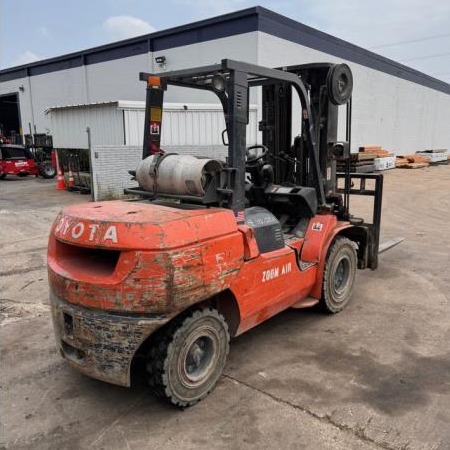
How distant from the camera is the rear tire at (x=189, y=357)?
10.4ft

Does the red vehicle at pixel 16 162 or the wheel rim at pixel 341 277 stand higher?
the red vehicle at pixel 16 162

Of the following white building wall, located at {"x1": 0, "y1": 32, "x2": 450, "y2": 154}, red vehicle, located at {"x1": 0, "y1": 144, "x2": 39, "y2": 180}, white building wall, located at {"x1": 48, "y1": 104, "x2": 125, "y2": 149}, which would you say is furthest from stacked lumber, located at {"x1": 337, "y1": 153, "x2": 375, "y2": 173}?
red vehicle, located at {"x1": 0, "y1": 144, "x2": 39, "y2": 180}

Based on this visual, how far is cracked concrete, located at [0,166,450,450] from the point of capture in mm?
3008

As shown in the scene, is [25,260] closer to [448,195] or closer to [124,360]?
[124,360]

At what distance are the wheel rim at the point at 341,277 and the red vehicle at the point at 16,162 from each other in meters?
18.6

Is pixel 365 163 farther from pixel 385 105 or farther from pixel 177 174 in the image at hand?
pixel 177 174


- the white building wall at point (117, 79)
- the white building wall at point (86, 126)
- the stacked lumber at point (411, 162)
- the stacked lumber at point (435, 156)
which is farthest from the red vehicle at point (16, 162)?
the stacked lumber at point (435, 156)

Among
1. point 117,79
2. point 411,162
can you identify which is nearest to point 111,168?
point 117,79

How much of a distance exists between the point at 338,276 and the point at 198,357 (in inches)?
90.6

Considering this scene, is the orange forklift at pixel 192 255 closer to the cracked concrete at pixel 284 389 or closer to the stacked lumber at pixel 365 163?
the cracked concrete at pixel 284 389

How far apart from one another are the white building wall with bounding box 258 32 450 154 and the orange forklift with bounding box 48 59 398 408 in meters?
13.9

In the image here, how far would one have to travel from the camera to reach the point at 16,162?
20312 mm

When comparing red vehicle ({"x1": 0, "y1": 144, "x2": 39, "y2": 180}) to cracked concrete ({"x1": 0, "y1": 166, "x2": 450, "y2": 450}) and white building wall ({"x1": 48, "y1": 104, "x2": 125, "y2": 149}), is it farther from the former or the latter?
cracked concrete ({"x1": 0, "y1": 166, "x2": 450, "y2": 450})

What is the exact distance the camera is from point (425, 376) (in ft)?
12.2
